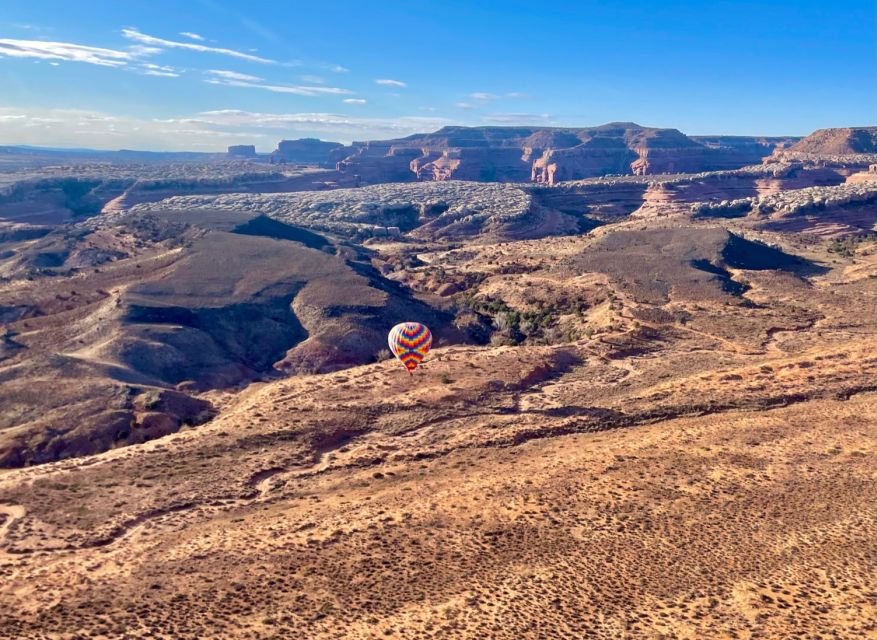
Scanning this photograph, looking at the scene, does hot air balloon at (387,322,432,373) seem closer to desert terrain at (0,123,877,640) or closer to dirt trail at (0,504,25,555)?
desert terrain at (0,123,877,640)

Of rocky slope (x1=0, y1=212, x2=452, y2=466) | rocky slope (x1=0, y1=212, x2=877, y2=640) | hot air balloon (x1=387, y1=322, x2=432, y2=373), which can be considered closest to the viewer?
rocky slope (x1=0, y1=212, x2=877, y2=640)

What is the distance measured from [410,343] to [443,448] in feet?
28.5

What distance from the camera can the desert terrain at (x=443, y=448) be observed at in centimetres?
1900

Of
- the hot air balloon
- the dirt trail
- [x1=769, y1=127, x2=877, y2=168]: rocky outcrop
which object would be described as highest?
[x1=769, y1=127, x2=877, y2=168]: rocky outcrop

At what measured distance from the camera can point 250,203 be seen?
420 feet

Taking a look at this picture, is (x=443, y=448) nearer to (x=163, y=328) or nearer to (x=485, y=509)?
(x=485, y=509)

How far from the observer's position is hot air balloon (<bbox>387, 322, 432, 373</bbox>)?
37.5 m

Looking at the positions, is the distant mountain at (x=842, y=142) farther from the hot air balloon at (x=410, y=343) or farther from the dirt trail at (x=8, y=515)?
the dirt trail at (x=8, y=515)

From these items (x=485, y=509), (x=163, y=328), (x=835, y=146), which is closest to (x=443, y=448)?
(x=485, y=509)

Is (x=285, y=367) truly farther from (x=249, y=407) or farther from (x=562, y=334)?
(x=562, y=334)

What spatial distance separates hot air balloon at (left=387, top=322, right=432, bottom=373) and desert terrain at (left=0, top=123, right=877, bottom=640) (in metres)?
1.36

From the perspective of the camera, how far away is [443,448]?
30.2 metres

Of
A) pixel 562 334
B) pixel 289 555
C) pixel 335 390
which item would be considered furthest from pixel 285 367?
pixel 289 555

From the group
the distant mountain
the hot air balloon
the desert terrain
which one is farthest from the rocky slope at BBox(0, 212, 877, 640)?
the distant mountain
